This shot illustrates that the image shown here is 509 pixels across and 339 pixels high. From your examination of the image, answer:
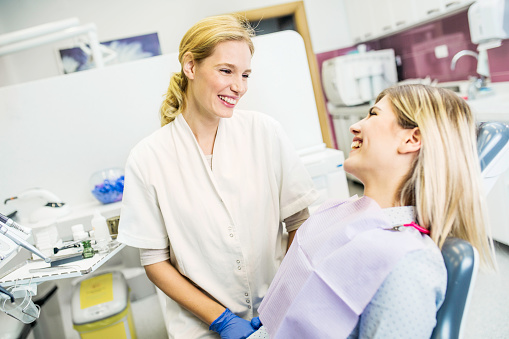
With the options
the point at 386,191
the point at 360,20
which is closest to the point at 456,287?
the point at 386,191

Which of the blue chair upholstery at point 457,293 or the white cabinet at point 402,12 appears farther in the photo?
the white cabinet at point 402,12

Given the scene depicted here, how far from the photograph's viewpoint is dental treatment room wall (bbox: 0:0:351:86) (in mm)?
4449

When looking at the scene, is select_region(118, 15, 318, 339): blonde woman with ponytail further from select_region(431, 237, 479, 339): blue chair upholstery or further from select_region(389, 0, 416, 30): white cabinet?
select_region(389, 0, 416, 30): white cabinet

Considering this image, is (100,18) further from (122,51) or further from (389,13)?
(389,13)

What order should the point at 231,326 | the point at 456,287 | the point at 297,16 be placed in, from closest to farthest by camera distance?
the point at 456,287 → the point at 231,326 → the point at 297,16

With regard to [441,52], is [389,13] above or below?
above

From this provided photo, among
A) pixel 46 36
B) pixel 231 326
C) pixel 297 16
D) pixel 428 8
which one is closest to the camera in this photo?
pixel 231 326

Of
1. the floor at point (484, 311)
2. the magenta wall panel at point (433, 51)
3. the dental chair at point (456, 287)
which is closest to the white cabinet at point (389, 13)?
the magenta wall panel at point (433, 51)

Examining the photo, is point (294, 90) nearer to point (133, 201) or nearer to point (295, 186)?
point (295, 186)

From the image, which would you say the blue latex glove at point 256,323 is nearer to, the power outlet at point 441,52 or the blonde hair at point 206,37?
the blonde hair at point 206,37

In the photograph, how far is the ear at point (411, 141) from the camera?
97 centimetres

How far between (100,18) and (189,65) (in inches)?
147

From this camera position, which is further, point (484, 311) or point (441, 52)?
point (441, 52)

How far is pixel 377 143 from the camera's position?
1.02 metres
